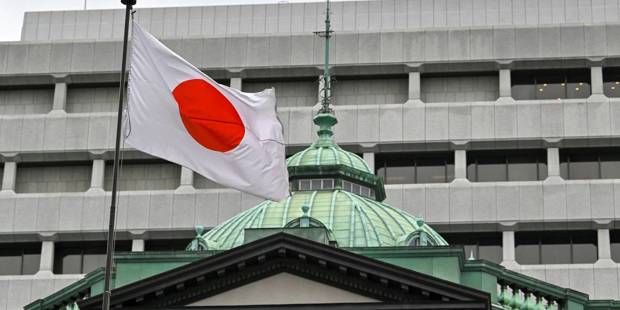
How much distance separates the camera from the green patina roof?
175 ft

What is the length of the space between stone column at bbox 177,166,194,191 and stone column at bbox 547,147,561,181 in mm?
16404

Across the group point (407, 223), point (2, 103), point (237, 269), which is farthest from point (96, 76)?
point (237, 269)

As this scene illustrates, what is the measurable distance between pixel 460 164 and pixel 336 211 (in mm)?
27823

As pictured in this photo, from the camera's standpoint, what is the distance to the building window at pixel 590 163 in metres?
82.4

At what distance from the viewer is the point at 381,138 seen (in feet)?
271

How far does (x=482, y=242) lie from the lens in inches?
3204

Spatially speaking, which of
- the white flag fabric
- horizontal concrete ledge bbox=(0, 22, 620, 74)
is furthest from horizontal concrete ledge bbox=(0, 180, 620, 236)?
the white flag fabric

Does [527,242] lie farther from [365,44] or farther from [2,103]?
[2,103]

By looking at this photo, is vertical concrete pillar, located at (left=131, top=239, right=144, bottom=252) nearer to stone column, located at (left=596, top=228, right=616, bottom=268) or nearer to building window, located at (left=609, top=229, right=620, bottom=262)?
stone column, located at (left=596, top=228, right=616, bottom=268)

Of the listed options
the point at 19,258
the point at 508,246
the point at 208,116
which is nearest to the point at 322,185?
the point at 208,116

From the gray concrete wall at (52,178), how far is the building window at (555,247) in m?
21.0

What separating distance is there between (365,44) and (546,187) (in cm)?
1098

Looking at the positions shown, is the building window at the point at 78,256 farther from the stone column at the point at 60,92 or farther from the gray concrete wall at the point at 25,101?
the gray concrete wall at the point at 25,101

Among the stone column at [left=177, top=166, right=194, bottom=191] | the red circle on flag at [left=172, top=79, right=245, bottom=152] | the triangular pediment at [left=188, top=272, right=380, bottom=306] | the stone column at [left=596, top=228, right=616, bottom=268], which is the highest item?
the stone column at [left=177, top=166, right=194, bottom=191]
